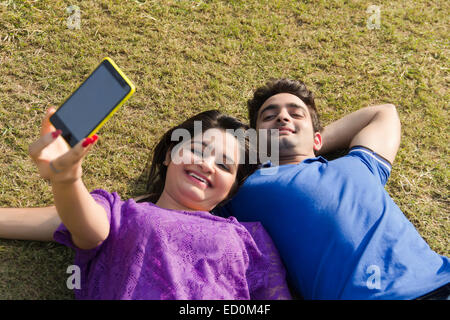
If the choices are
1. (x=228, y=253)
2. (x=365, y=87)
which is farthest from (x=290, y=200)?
(x=365, y=87)

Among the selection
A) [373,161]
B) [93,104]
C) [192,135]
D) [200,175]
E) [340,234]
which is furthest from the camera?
[373,161]

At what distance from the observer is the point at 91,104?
2307 millimetres

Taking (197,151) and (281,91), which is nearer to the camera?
(197,151)

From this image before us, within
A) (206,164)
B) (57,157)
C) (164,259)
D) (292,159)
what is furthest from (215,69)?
(57,157)

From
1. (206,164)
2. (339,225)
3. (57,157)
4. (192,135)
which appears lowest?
(339,225)

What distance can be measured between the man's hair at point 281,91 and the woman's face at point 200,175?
1003 mm

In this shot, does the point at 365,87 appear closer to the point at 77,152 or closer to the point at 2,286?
the point at 77,152

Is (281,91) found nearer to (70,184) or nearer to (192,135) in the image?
(192,135)

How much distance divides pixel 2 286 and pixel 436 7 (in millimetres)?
5826

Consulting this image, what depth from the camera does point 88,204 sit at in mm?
2271

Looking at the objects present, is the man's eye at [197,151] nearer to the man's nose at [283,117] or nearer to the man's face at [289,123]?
the man's face at [289,123]

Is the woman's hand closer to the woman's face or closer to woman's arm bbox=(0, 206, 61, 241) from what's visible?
the woman's face

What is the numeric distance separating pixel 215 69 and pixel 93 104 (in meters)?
2.50

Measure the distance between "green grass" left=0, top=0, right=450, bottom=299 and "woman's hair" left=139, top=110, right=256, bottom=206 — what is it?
0.37 m
